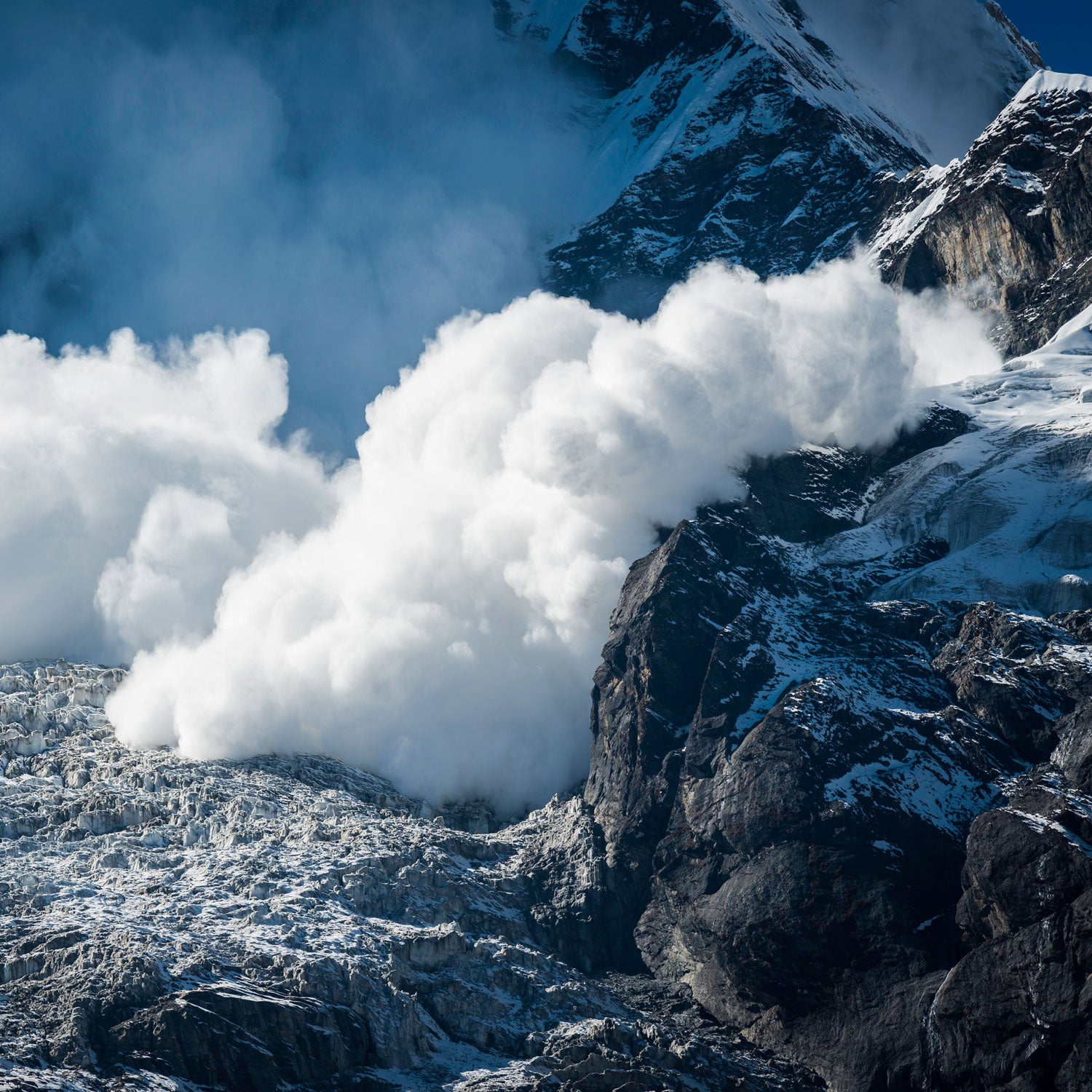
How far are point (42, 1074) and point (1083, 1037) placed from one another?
10598 centimetres

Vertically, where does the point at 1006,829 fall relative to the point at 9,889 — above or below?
below

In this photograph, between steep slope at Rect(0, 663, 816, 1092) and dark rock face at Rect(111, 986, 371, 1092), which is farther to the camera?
dark rock face at Rect(111, 986, 371, 1092)

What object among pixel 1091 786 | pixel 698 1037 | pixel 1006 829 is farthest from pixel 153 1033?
pixel 1091 786

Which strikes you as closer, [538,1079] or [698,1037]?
[538,1079]

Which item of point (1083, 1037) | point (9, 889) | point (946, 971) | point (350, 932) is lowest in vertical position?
point (1083, 1037)

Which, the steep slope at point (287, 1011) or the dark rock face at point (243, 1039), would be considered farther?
the dark rock face at point (243, 1039)

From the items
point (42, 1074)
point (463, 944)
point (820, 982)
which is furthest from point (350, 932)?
point (820, 982)

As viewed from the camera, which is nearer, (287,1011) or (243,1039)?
(243,1039)

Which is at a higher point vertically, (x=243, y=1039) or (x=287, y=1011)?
(x=287, y=1011)

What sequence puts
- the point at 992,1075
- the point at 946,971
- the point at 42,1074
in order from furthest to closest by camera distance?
the point at 946,971 → the point at 992,1075 → the point at 42,1074

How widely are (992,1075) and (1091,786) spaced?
36.2 meters

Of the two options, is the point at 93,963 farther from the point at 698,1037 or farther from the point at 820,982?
the point at 820,982

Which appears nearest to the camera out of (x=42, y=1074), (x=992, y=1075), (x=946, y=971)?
(x=42, y=1074)

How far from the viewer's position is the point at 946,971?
189m
